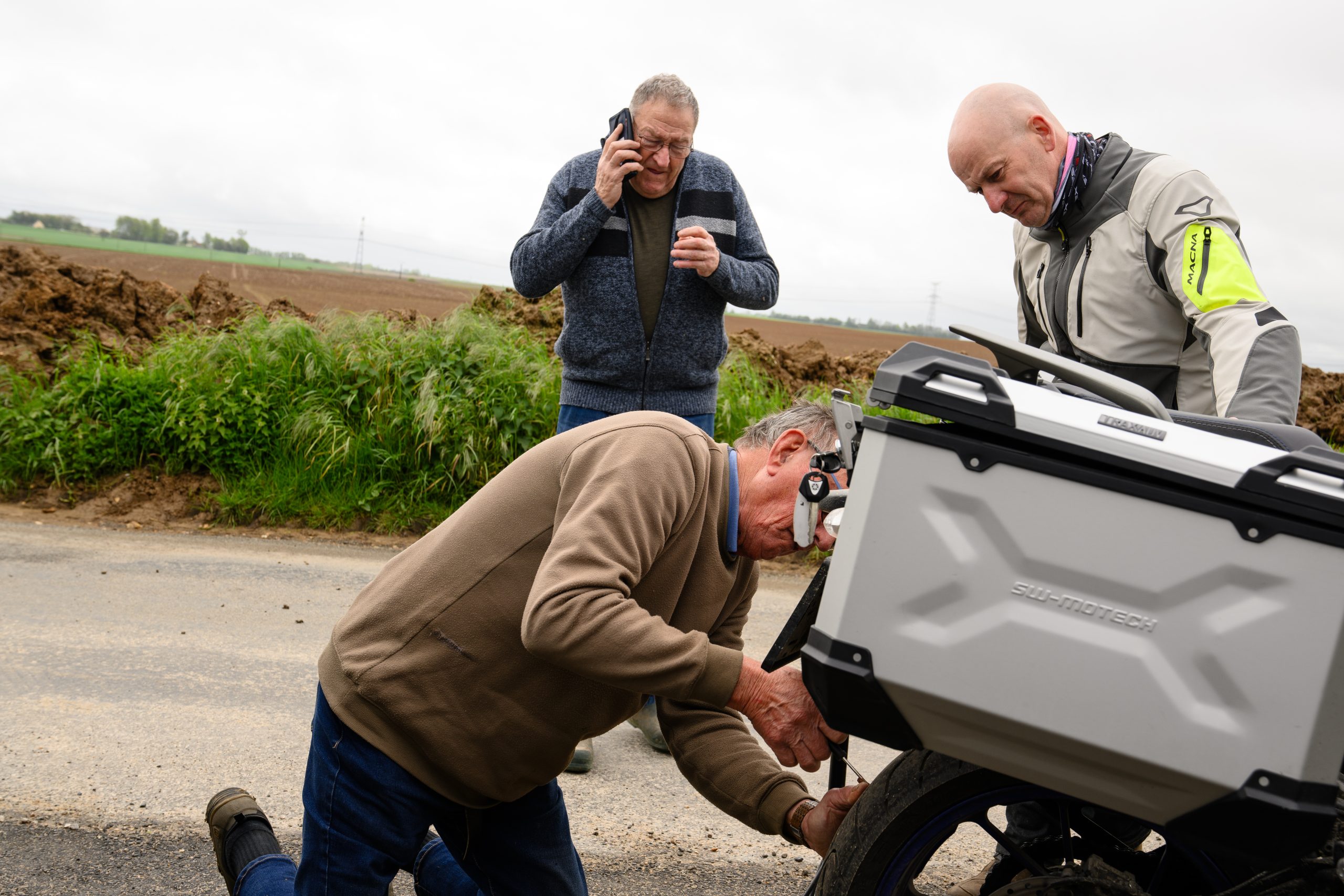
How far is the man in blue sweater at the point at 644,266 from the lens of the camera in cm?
387

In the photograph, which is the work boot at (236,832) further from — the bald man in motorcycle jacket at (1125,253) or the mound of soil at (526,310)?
the mound of soil at (526,310)

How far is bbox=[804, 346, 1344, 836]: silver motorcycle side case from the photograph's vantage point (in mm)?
1449

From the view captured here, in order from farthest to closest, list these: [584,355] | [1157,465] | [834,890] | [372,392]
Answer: [372,392]
[584,355]
[834,890]
[1157,465]

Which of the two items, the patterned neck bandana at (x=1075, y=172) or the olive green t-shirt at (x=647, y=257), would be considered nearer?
the patterned neck bandana at (x=1075, y=172)

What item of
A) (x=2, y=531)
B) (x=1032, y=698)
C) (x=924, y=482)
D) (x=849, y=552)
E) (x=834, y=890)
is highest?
(x=924, y=482)

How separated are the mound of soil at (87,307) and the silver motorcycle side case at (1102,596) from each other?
7766mm

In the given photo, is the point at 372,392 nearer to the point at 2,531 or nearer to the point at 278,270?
the point at 2,531

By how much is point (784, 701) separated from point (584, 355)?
2.30 metres

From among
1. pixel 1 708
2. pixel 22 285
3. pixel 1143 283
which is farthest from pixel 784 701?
pixel 22 285

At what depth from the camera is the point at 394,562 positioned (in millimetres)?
2178

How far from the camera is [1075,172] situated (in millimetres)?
2857

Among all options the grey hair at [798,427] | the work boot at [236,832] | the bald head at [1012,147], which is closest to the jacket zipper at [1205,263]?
the bald head at [1012,147]

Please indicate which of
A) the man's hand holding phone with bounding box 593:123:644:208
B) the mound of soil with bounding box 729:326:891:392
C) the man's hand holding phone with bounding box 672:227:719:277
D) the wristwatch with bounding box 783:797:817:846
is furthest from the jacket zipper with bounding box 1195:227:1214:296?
the mound of soil with bounding box 729:326:891:392

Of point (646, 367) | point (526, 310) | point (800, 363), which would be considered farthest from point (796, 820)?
point (800, 363)
